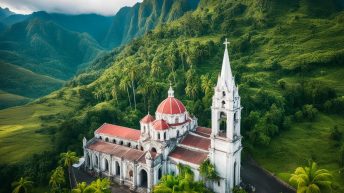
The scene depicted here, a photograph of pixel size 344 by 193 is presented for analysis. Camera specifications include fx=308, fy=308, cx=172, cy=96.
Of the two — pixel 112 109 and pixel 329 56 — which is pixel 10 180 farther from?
pixel 329 56

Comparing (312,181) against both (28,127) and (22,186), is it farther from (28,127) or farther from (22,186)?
(28,127)

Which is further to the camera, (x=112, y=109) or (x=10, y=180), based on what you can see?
(x=112, y=109)

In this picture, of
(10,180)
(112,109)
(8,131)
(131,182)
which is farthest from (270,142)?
(8,131)

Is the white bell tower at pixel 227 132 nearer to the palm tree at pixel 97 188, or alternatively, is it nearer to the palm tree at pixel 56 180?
the palm tree at pixel 97 188

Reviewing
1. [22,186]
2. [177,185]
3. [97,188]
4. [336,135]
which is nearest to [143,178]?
[97,188]

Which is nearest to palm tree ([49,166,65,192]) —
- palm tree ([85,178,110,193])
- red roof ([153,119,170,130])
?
palm tree ([85,178,110,193])

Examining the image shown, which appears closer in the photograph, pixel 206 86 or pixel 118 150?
pixel 118 150
